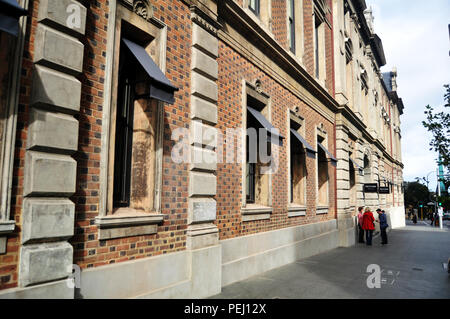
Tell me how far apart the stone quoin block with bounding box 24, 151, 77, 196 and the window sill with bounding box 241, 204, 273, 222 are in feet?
15.2

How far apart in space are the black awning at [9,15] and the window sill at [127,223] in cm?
242

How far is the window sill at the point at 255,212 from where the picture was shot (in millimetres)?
7899

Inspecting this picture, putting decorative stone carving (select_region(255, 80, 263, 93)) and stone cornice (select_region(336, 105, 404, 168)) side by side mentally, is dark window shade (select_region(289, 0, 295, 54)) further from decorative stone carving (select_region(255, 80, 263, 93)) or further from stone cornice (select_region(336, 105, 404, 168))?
stone cornice (select_region(336, 105, 404, 168))

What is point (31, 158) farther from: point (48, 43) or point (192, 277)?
point (192, 277)

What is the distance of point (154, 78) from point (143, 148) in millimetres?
1222

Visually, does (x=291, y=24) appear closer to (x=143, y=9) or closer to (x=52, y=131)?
(x=143, y=9)

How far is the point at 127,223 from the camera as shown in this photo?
475cm

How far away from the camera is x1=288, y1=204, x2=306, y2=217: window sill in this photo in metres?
10.6

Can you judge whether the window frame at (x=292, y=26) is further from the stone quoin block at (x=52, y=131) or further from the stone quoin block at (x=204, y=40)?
the stone quoin block at (x=52, y=131)

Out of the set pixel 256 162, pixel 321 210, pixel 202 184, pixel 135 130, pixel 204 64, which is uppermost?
pixel 204 64

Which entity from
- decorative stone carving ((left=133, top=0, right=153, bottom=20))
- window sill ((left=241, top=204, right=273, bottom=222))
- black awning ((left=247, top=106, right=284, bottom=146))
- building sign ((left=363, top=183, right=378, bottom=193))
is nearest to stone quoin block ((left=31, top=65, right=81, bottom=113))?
decorative stone carving ((left=133, top=0, right=153, bottom=20))

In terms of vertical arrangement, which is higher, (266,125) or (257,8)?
(257,8)

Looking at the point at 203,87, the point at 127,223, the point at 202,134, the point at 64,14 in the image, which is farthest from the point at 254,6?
the point at 127,223
